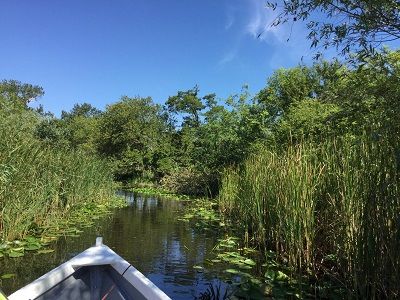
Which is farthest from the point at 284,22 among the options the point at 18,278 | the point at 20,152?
the point at 20,152

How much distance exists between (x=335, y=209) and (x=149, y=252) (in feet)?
12.4

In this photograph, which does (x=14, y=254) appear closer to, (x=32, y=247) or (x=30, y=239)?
(x=32, y=247)

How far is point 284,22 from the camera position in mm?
4391

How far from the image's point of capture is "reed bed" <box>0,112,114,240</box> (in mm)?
6582

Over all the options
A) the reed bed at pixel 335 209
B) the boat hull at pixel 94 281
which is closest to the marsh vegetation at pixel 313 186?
the reed bed at pixel 335 209

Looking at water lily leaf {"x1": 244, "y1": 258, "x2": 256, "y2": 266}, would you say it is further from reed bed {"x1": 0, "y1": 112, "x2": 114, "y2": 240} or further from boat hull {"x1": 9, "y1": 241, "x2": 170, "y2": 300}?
reed bed {"x1": 0, "y1": 112, "x2": 114, "y2": 240}

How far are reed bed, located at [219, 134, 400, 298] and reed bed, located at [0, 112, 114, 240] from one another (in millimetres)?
3914

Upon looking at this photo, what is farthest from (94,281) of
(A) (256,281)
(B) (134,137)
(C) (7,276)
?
(B) (134,137)

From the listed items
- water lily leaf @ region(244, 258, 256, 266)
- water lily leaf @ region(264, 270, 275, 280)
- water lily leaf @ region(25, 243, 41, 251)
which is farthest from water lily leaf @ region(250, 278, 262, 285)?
water lily leaf @ region(25, 243, 41, 251)

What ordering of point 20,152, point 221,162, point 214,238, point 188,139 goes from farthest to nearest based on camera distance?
point 188,139
point 221,162
point 214,238
point 20,152

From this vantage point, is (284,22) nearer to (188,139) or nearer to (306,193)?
(306,193)

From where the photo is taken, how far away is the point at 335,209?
4945mm

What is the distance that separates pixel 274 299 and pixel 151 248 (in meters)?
3.62

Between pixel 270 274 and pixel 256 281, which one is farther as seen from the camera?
pixel 270 274
